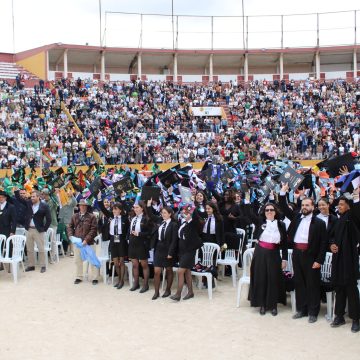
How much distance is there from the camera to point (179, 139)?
1264 inches

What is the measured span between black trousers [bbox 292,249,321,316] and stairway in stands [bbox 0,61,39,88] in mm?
30535

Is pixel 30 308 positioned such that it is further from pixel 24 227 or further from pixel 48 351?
pixel 24 227

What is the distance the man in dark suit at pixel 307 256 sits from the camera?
7.50m

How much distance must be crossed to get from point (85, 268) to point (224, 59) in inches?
1388

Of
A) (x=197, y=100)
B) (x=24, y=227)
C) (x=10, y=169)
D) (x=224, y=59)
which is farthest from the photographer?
(x=224, y=59)

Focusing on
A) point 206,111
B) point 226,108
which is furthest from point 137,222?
point 226,108

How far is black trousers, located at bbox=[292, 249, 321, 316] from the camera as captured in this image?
760 centimetres

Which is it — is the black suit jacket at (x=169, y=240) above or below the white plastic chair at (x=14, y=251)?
above

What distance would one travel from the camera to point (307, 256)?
7.63 m

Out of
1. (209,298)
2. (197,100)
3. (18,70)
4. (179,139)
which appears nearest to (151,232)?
(209,298)

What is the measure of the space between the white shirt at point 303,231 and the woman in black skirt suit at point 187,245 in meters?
1.76

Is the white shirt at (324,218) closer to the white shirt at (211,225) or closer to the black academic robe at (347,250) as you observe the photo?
the black academic robe at (347,250)

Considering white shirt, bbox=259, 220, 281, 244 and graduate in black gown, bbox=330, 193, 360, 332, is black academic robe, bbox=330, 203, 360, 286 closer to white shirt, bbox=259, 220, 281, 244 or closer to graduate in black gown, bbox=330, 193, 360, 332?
graduate in black gown, bbox=330, 193, 360, 332

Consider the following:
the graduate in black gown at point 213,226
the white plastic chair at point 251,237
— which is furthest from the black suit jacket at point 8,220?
the white plastic chair at point 251,237
